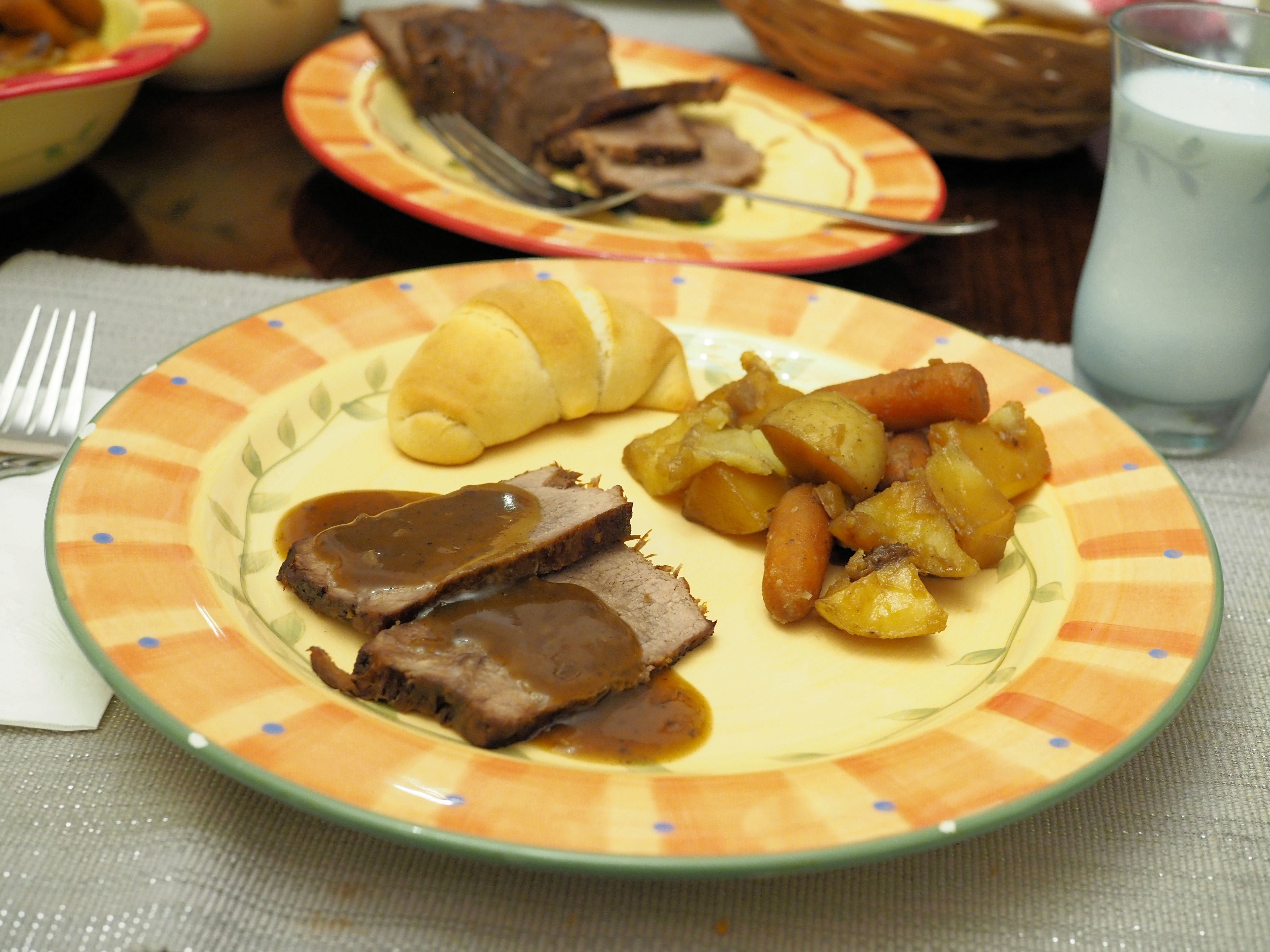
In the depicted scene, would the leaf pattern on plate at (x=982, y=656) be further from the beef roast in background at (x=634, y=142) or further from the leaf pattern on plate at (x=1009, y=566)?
the beef roast in background at (x=634, y=142)

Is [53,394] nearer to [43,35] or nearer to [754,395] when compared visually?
[754,395]

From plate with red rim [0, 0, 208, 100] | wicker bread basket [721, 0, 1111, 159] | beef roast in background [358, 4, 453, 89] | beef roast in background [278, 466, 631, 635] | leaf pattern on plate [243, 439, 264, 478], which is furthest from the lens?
beef roast in background [358, 4, 453, 89]

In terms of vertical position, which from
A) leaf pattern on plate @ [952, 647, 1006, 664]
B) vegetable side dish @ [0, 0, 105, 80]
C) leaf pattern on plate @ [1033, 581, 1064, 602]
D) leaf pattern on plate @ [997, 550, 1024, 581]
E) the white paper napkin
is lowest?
leaf pattern on plate @ [997, 550, 1024, 581]

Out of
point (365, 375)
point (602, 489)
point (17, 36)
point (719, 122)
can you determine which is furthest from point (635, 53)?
point (602, 489)

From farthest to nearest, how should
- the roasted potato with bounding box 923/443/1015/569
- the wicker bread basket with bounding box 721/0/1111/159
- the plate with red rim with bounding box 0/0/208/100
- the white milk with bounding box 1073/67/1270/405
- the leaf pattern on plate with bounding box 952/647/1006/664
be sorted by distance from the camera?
the wicker bread basket with bounding box 721/0/1111/159 < the plate with red rim with bounding box 0/0/208/100 < the white milk with bounding box 1073/67/1270/405 < the roasted potato with bounding box 923/443/1015/569 < the leaf pattern on plate with bounding box 952/647/1006/664

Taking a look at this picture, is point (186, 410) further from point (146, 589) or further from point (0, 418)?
point (146, 589)

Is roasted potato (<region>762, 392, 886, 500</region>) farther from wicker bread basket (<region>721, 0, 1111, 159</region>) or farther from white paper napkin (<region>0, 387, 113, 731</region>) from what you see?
wicker bread basket (<region>721, 0, 1111, 159</region>)

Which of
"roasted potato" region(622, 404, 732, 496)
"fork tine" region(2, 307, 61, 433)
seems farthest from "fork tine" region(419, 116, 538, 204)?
"fork tine" region(2, 307, 61, 433)
